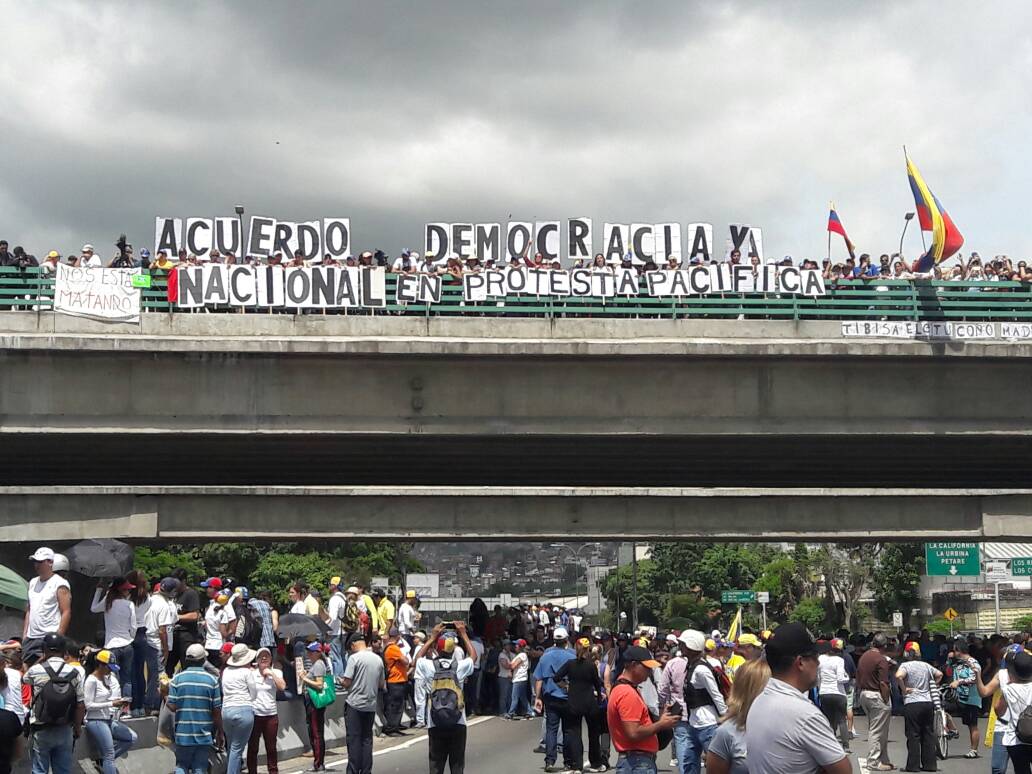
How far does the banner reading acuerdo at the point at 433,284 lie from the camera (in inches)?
958

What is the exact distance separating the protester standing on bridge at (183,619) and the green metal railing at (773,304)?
9.36 metres

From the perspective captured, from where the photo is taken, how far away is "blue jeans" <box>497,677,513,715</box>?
25.6 meters

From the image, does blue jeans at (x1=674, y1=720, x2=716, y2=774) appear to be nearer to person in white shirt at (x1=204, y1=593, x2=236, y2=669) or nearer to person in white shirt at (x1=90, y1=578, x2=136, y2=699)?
person in white shirt at (x1=204, y1=593, x2=236, y2=669)

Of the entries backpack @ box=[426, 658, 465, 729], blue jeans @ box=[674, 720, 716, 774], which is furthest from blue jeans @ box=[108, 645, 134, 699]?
blue jeans @ box=[674, 720, 716, 774]

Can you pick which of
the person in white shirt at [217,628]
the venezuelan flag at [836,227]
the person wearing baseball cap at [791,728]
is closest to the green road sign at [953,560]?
the venezuelan flag at [836,227]

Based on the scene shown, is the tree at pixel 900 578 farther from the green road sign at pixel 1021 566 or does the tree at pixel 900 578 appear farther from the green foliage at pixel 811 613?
the green road sign at pixel 1021 566

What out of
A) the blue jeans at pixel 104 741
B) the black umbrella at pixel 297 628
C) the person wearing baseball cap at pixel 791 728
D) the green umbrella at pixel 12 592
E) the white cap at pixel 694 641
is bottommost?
the blue jeans at pixel 104 741

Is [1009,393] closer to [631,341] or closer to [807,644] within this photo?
[631,341]

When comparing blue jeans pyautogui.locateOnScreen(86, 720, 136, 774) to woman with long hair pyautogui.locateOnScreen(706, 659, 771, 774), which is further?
blue jeans pyautogui.locateOnScreen(86, 720, 136, 774)

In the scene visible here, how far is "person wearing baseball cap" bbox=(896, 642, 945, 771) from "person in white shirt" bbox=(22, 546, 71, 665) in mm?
10283

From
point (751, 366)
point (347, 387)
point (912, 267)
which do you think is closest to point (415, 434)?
point (347, 387)

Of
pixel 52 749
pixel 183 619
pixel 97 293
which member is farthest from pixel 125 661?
pixel 97 293

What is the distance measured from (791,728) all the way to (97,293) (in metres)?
21.0

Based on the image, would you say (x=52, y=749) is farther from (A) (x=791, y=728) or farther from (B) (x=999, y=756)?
(B) (x=999, y=756)
